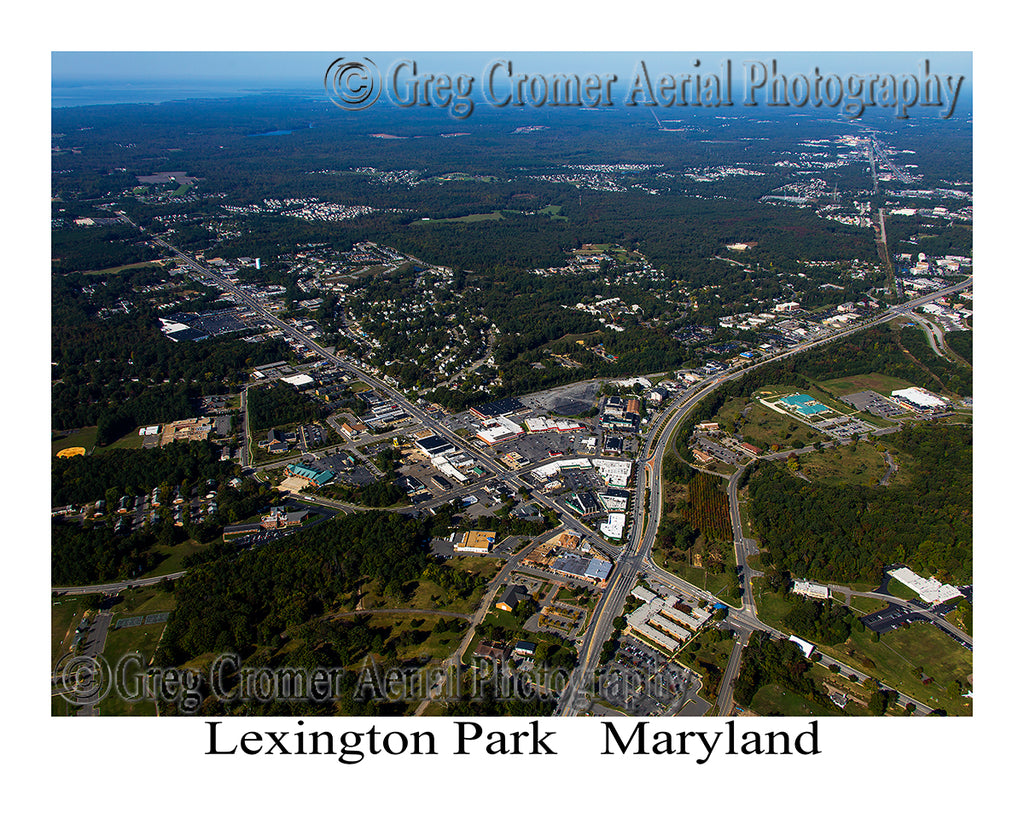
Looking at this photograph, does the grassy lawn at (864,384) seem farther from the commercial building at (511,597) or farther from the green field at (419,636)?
the green field at (419,636)

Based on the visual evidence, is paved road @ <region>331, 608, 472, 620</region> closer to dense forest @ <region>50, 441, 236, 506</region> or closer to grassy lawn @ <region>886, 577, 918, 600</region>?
dense forest @ <region>50, 441, 236, 506</region>

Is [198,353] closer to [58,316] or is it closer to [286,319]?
[286,319]

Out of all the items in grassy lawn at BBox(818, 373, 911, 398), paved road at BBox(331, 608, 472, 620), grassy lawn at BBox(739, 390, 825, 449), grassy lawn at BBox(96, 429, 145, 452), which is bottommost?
paved road at BBox(331, 608, 472, 620)

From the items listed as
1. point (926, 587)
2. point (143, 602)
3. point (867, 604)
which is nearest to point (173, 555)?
point (143, 602)

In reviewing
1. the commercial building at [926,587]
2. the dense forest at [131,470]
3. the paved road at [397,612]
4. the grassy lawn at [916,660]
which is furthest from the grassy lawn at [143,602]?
the commercial building at [926,587]

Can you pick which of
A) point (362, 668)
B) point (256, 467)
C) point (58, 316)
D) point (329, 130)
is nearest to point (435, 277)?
point (58, 316)

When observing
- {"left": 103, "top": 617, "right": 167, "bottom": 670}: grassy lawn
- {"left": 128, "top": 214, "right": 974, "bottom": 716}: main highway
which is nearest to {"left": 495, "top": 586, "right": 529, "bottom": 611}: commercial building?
{"left": 128, "top": 214, "right": 974, "bottom": 716}: main highway
